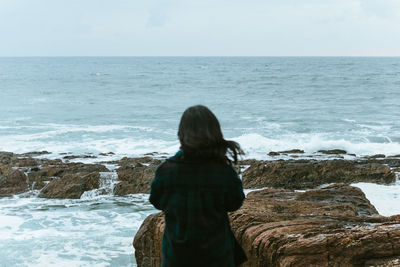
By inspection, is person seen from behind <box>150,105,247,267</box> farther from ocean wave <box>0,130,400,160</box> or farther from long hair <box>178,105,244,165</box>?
ocean wave <box>0,130,400,160</box>

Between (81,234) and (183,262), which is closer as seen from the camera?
(183,262)

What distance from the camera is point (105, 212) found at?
1105 centimetres

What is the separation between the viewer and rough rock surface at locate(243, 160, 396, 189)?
1262 cm

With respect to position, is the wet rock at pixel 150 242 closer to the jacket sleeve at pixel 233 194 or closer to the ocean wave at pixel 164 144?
the jacket sleeve at pixel 233 194

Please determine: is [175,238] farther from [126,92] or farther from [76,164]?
[126,92]

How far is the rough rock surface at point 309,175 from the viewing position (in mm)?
12625

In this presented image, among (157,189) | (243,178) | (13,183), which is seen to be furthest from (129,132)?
(157,189)

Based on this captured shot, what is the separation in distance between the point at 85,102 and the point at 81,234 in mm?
36609

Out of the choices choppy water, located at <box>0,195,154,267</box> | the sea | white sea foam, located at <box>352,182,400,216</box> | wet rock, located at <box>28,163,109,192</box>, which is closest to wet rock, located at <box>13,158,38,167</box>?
wet rock, located at <box>28,163,109,192</box>

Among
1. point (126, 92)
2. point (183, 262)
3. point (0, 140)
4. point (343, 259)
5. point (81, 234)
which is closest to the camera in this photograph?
point (183, 262)

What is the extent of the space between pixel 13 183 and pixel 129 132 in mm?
13556

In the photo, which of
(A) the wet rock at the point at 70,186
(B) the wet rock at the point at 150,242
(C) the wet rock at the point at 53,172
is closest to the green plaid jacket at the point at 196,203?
(B) the wet rock at the point at 150,242

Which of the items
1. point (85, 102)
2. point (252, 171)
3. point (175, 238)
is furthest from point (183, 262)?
point (85, 102)

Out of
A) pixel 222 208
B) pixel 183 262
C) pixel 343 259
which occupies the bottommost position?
pixel 343 259
